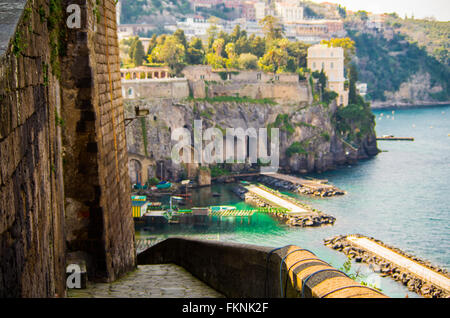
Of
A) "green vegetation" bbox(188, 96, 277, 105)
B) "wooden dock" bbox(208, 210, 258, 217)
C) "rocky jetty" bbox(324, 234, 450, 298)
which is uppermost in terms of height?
"green vegetation" bbox(188, 96, 277, 105)

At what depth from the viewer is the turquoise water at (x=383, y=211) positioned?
103 ft


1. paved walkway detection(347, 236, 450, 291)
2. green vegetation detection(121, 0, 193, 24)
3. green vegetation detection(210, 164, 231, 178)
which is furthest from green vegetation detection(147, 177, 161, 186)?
green vegetation detection(121, 0, 193, 24)

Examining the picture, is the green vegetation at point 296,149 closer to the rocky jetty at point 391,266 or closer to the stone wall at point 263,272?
the rocky jetty at point 391,266

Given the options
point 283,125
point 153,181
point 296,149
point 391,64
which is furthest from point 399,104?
point 153,181

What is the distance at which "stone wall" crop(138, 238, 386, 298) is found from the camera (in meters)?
4.11

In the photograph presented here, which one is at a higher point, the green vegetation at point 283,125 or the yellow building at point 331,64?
the yellow building at point 331,64

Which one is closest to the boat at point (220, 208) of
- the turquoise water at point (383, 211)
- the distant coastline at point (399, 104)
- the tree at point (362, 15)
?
the turquoise water at point (383, 211)

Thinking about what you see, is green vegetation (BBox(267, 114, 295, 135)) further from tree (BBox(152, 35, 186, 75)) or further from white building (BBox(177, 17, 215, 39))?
white building (BBox(177, 17, 215, 39))

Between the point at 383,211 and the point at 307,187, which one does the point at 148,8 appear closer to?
the point at 307,187

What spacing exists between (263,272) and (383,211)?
114ft

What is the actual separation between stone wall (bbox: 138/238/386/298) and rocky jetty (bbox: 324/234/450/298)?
1778 centimetres

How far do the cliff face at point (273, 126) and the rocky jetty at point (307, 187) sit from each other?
13.1 feet

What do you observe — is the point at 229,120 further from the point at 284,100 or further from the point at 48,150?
the point at 48,150

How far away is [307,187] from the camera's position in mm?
46094
